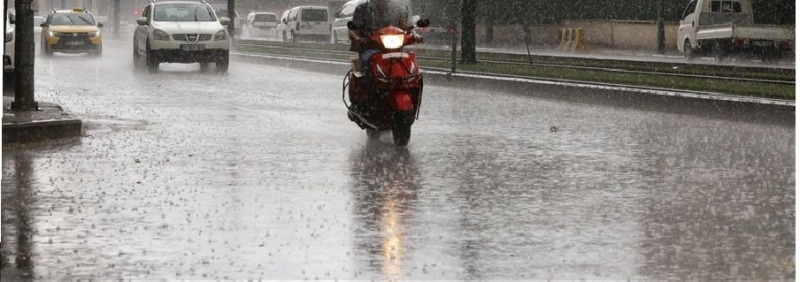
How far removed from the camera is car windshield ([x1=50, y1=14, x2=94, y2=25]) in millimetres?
42719

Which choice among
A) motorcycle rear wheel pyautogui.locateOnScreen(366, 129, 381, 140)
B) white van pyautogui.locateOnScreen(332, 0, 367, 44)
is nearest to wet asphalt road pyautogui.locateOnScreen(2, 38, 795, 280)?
motorcycle rear wheel pyautogui.locateOnScreen(366, 129, 381, 140)

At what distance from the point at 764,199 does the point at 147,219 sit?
4179 mm

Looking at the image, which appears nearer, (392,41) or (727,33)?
(392,41)

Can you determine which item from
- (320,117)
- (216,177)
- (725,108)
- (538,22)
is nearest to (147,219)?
(216,177)

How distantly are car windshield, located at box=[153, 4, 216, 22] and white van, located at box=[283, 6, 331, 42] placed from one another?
27.7 meters

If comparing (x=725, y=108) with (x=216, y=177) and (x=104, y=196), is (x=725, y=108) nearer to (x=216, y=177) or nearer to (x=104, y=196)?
(x=216, y=177)

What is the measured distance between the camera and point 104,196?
10453 mm

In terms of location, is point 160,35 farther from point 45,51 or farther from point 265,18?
point 265,18

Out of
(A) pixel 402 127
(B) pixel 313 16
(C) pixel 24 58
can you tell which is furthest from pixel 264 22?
(A) pixel 402 127

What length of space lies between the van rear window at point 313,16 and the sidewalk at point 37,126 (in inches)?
1792

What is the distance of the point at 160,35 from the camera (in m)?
31.5

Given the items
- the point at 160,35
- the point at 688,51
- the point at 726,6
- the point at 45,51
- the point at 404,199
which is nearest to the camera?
the point at 404,199

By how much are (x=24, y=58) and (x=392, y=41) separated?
4.26 m

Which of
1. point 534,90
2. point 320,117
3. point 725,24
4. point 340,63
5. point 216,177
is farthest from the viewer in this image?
point 725,24
